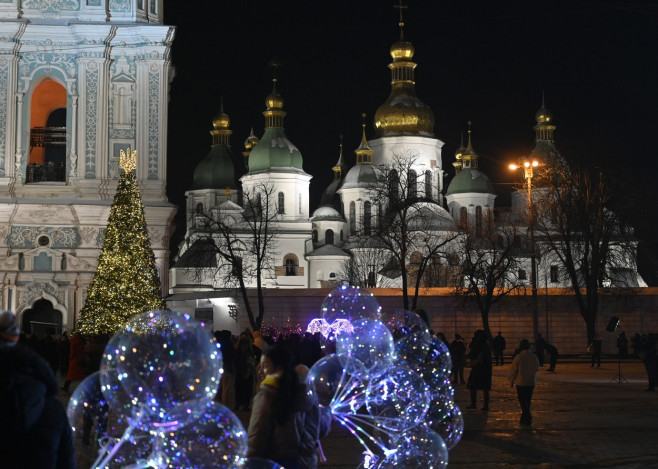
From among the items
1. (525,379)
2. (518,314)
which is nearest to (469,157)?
(518,314)

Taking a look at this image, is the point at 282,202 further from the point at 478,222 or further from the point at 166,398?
the point at 166,398

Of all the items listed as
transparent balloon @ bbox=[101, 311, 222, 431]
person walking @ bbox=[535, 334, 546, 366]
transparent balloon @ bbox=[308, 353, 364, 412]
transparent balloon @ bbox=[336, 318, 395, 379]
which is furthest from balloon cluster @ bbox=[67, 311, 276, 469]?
person walking @ bbox=[535, 334, 546, 366]

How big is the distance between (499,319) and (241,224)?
→ 3368 cm

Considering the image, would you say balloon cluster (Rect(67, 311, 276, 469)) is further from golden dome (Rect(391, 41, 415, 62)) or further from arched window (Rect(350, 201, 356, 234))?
golden dome (Rect(391, 41, 415, 62))

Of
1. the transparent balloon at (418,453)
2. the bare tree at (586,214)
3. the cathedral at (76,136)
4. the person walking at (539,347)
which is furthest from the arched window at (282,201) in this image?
the transparent balloon at (418,453)

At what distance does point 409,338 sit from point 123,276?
Answer: 62.4 feet

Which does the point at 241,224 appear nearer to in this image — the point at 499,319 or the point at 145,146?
the point at 499,319

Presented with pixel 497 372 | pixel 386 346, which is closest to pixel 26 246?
pixel 497 372

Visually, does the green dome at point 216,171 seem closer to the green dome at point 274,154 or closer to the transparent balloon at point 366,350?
the green dome at point 274,154

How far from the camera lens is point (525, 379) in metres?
17.2

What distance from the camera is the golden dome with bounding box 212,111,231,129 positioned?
91125mm

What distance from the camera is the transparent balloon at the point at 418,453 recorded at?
8.65 m

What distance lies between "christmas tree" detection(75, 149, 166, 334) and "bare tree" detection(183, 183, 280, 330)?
47.2ft

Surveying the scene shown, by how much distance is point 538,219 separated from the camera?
4991cm
